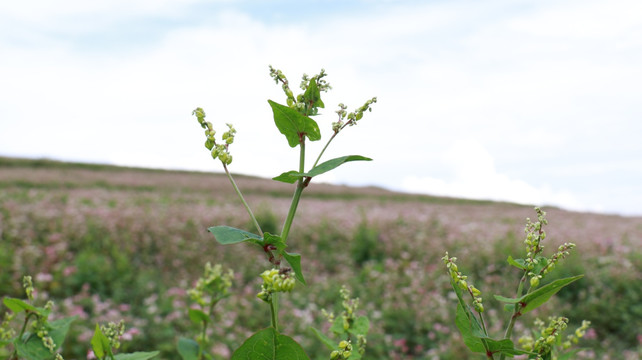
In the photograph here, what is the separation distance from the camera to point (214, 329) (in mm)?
5898

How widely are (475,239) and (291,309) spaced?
4238mm

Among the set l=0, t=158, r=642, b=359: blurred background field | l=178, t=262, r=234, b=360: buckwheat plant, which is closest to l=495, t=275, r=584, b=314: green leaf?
l=178, t=262, r=234, b=360: buckwheat plant

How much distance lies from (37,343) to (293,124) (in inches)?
33.9

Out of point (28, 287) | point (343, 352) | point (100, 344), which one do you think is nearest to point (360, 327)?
point (343, 352)

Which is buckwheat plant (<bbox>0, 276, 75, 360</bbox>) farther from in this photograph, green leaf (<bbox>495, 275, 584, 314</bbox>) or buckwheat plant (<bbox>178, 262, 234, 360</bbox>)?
green leaf (<bbox>495, 275, 584, 314</bbox>)

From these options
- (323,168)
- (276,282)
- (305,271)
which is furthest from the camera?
(305,271)

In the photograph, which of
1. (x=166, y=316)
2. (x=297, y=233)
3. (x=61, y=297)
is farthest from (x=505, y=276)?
(x=61, y=297)

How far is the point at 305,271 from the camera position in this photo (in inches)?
346

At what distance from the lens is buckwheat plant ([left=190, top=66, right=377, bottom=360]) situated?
0.76 meters

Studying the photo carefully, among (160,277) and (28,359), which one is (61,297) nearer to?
(160,277)

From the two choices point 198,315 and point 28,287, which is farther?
point 198,315

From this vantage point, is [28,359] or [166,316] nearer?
[28,359]

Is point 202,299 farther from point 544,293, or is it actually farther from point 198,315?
point 544,293

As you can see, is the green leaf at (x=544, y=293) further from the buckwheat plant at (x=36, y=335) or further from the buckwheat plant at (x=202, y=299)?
the buckwheat plant at (x=36, y=335)
